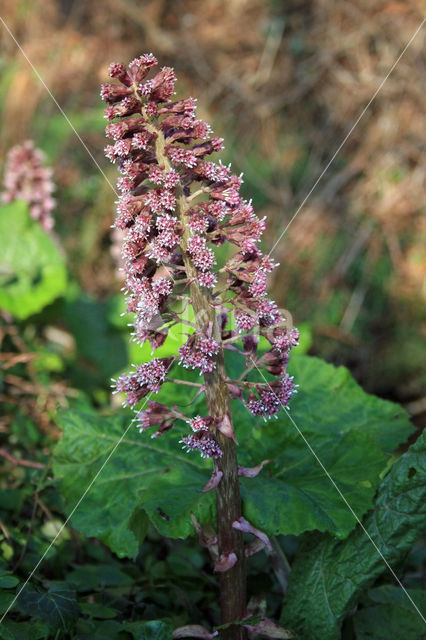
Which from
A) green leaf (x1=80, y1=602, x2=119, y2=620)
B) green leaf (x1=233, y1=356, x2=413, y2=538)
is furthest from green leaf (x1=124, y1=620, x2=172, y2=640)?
green leaf (x1=233, y1=356, x2=413, y2=538)

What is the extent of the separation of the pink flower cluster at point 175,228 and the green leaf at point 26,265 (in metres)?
2.48

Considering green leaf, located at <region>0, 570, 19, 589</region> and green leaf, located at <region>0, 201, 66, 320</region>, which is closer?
green leaf, located at <region>0, 570, 19, 589</region>

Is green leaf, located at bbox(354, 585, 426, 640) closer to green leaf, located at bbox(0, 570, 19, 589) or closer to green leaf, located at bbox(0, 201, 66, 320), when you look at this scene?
green leaf, located at bbox(0, 570, 19, 589)

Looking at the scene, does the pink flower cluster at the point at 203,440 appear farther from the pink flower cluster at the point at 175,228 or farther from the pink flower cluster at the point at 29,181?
the pink flower cluster at the point at 29,181

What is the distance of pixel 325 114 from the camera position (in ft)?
19.2

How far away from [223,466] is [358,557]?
53 centimetres

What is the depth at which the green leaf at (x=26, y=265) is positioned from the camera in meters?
4.05

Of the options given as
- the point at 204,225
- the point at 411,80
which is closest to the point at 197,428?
the point at 204,225

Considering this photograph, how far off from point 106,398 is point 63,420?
187cm

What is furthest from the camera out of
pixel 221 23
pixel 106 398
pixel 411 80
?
pixel 221 23

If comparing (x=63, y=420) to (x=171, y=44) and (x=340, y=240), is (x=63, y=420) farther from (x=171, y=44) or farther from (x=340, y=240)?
(x=171, y=44)

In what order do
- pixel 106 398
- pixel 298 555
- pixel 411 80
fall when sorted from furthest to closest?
1. pixel 411 80
2. pixel 106 398
3. pixel 298 555

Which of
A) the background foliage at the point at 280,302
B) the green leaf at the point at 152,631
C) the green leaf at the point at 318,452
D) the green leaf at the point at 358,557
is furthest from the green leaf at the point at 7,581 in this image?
the green leaf at the point at 358,557

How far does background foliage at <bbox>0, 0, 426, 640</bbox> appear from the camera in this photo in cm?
193
